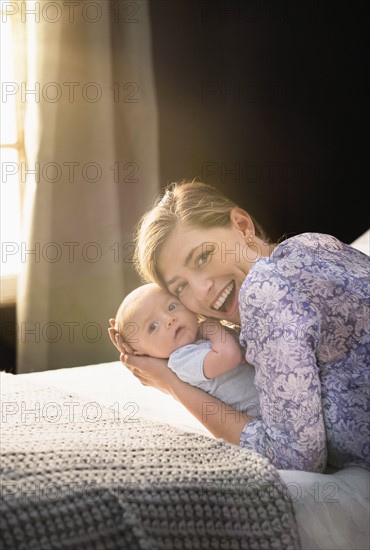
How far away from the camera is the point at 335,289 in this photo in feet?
A: 4.17

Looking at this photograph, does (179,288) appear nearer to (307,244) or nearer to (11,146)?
(307,244)

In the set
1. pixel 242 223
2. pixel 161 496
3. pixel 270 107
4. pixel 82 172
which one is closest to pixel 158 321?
pixel 242 223

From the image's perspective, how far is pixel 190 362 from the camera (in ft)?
4.68

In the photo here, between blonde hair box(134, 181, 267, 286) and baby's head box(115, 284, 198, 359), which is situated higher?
blonde hair box(134, 181, 267, 286)

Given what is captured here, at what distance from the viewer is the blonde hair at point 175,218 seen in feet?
4.75

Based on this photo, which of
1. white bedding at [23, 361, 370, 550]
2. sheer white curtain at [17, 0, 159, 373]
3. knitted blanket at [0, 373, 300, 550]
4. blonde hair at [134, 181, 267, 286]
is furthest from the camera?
sheer white curtain at [17, 0, 159, 373]

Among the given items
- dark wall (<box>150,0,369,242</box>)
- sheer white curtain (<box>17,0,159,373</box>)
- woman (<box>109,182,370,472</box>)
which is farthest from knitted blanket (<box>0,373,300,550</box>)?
dark wall (<box>150,0,369,242</box>)

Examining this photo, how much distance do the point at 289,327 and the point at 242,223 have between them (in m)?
0.32

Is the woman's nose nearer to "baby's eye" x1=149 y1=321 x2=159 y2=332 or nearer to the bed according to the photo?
"baby's eye" x1=149 y1=321 x2=159 y2=332

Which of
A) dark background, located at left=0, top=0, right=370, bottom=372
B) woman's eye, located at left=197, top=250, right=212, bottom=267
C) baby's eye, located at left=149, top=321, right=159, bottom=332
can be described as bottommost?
baby's eye, located at left=149, top=321, right=159, bottom=332

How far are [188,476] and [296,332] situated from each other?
0.28 meters

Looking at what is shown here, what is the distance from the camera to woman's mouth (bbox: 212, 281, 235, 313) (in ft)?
4.69

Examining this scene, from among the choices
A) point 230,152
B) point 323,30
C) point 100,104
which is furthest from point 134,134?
point 323,30

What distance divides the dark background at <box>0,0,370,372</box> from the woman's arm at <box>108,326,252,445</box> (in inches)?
48.0
